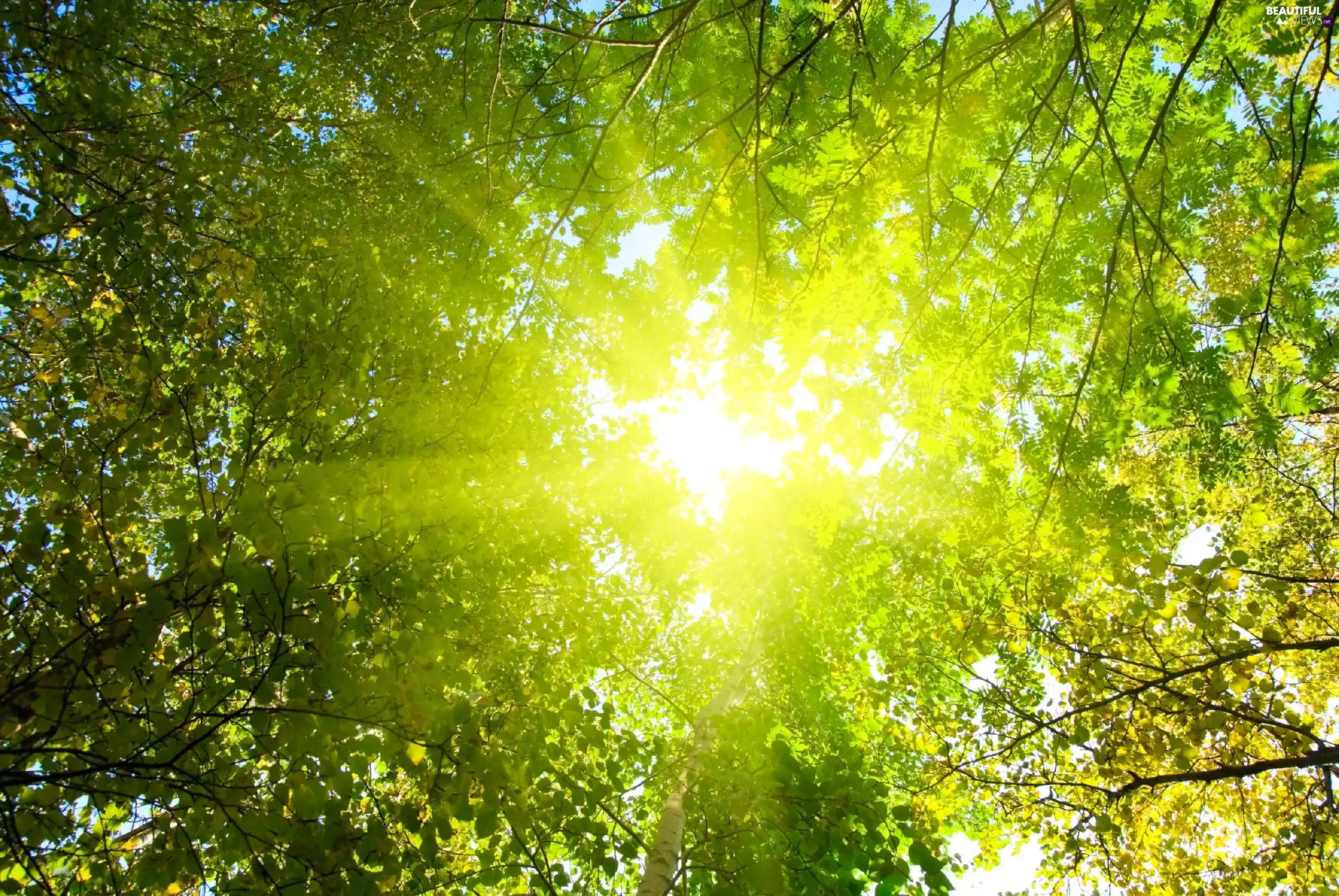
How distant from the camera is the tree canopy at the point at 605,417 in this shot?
1.86 meters

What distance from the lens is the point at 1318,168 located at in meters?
2.70

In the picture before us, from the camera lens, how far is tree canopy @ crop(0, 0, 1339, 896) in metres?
1.86

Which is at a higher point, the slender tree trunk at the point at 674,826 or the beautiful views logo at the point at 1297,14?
the beautiful views logo at the point at 1297,14

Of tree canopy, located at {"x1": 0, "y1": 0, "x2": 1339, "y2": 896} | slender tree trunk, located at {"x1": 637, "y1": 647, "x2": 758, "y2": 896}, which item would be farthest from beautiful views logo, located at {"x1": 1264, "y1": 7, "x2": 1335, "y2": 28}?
slender tree trunk, located at {"x1": 637, "y1": 647, "x2": 758, "y2": 896}

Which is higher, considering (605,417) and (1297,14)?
(605,417)

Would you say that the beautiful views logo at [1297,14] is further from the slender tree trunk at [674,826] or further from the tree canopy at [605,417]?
the slender tree trunk at [674,826]

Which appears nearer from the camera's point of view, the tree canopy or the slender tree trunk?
the tree canopy

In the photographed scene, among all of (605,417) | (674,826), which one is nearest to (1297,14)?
(605,417)

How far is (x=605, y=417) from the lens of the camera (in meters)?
5.45

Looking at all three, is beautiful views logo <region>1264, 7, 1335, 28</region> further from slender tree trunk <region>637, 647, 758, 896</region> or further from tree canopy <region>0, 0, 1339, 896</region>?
slender tree trunk <region>637, 647, 758, 896</region>

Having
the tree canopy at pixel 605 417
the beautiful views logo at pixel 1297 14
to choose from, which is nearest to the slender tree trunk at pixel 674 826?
the tree canopy at pixel 605 417

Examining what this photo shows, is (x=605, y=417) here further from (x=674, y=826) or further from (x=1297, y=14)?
(x=1297, y=14)

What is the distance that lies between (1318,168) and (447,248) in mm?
5520

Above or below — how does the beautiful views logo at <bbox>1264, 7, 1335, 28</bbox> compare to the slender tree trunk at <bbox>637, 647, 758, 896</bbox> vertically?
above
